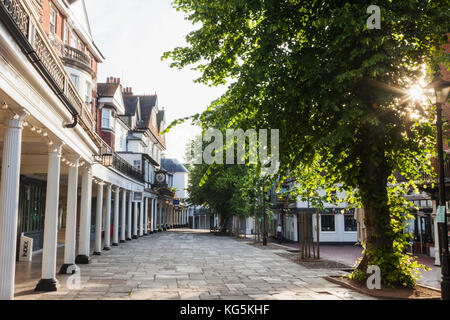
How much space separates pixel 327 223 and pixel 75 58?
940 inches

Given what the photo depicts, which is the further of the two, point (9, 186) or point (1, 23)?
point (9, 186)

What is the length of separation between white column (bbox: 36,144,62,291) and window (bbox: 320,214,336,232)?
27.6m

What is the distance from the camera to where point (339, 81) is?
367 inches

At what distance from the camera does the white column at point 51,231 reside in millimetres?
10492

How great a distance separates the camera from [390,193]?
12.5 m

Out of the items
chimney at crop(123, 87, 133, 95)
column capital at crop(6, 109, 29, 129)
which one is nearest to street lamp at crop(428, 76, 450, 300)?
column capital at crop(6, 109, 29, 129)

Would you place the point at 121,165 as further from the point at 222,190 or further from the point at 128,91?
the point at 128,91

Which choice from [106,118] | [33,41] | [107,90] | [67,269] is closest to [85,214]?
[67,269]

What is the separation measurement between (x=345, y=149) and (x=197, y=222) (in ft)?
307

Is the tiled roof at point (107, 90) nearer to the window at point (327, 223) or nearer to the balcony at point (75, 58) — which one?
the balcony at point (75, 58)
